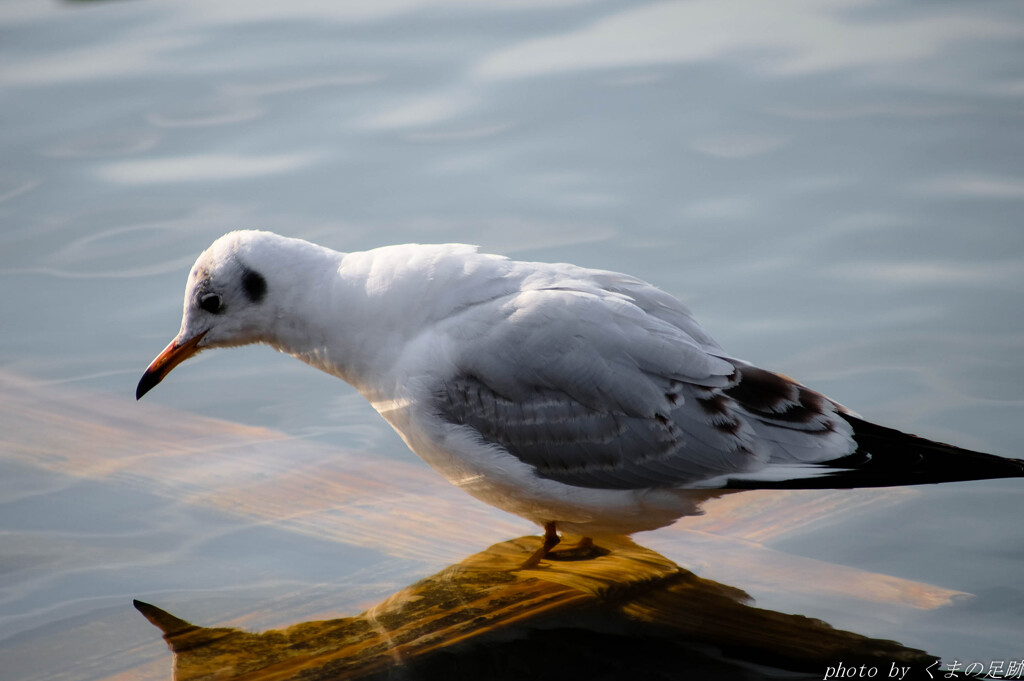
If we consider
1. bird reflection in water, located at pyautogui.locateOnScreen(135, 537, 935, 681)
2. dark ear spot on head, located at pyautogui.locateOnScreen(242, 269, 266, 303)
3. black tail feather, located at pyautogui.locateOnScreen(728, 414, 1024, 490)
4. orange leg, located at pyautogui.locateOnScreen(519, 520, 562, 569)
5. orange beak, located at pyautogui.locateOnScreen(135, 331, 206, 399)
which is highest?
dark ear spot on head, located at pyautogui.locateOnScreen(242, 269, 266, 303)

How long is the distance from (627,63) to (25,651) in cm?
436

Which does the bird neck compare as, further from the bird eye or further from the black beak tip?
the black beak tip

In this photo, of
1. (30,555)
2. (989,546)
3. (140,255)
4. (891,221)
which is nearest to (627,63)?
(891,221)

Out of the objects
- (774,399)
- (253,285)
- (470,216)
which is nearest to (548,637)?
(774,399)

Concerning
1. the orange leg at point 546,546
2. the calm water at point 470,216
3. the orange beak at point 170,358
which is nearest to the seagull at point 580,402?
the orange leg at point 546,546

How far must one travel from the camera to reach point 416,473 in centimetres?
432

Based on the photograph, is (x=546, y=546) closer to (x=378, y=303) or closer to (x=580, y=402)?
(x=580, y=402)

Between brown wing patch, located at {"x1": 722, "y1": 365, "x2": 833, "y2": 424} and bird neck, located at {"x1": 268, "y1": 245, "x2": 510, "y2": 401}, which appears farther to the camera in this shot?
bird neck, located at {"x1": 268, "y1": 245, "x2": 510, "y2": 401}

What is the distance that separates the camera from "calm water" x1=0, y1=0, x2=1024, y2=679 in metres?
3.84

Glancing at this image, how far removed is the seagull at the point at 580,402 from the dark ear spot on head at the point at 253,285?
23cm

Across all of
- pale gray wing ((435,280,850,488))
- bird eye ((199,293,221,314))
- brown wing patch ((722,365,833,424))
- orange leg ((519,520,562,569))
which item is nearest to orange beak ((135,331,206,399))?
bird eye ((199,293,221,314))

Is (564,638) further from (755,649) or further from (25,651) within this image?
(25,651)

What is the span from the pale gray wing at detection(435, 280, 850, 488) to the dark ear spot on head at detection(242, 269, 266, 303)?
65 cm

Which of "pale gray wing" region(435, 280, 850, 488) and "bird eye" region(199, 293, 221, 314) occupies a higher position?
"bird eye" region(199, 293, 221, 314)
